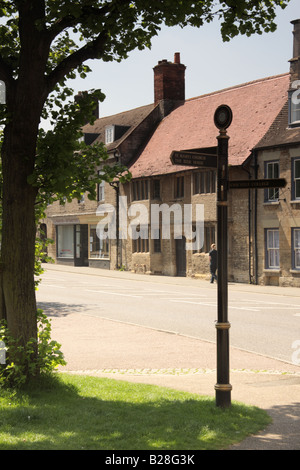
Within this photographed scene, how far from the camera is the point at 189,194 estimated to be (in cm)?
3547

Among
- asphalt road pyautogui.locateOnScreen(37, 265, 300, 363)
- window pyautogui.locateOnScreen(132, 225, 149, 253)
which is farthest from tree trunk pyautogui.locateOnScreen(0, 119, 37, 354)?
window pyautogui.locateOnScreen(132, 225, 149, 253)

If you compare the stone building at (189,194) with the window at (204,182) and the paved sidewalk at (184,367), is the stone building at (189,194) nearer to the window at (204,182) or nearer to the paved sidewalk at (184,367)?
the window at (204,182)

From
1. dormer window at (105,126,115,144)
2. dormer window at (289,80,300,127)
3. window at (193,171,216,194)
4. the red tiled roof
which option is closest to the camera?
dormer window at (289,80,300,127)

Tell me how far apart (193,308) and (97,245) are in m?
27.1

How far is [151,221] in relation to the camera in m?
38.6

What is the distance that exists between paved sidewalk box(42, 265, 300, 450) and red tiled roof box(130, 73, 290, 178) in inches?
714

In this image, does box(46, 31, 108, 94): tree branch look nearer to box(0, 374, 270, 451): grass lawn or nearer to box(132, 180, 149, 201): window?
box(0, 374, 270, 451): grass lawn

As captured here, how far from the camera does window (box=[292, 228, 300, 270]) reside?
29219 mm

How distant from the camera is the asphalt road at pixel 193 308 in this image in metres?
13.9

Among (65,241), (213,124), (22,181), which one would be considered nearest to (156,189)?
(213,124)

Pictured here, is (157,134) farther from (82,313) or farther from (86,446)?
(86,446)

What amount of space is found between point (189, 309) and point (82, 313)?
126 inches

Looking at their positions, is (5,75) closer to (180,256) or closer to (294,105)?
(294,105)

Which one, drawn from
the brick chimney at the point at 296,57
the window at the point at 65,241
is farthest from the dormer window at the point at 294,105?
the window at the point at 65,241
